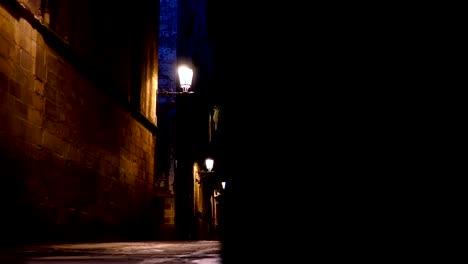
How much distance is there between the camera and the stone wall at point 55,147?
21.8 feet

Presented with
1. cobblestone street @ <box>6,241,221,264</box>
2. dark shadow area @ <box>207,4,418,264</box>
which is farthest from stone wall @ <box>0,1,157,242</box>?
dark shadow area @ <box>207,4,418,264</box>

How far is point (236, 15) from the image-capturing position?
1.86 metres

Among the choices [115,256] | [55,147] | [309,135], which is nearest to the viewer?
[309,135]

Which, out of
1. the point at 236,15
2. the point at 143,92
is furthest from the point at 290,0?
the point at 143,92

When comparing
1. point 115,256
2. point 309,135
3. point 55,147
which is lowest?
point 115,256

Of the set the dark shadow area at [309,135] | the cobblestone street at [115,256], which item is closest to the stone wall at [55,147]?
the cobblestone street at [115,256]

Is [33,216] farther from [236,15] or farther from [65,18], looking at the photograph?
[236,15]

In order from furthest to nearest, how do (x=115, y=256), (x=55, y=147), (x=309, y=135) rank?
(x=55, y=147) → (x=115, y=256) → (x=309, y=135)

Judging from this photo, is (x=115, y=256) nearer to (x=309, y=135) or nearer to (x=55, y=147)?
(x=309, y=135)

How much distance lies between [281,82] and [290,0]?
325mm

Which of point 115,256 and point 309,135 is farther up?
point 309,135

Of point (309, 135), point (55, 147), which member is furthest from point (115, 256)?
point (55, 147)

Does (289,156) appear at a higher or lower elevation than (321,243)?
higher

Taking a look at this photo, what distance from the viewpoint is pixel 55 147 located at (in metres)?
7.91
